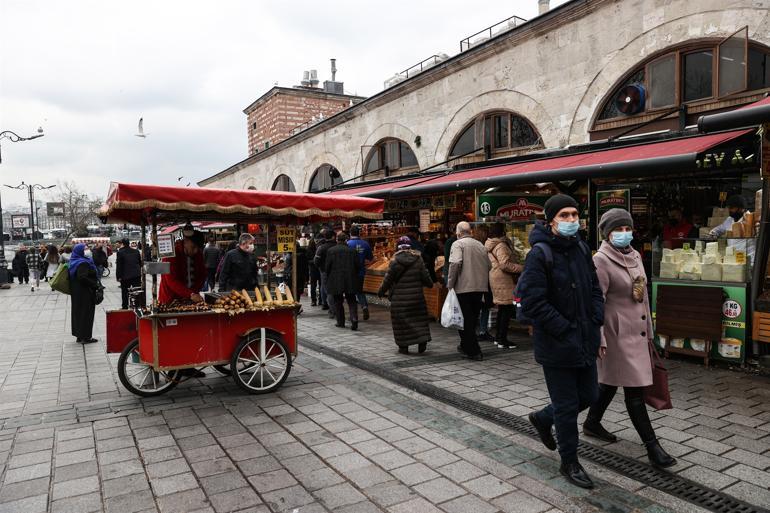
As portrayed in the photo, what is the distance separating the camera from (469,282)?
723cm

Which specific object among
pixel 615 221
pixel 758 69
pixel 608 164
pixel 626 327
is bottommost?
pixel 626 327

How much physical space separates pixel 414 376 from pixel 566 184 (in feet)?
18.0

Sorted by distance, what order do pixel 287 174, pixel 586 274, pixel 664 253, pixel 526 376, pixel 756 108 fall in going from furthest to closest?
1. pixel 287 174
2. pixel 664 253
3. pixel 526 376
4. pixel 756 108
5. pixel 586 274

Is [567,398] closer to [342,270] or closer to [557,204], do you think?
[557,204]

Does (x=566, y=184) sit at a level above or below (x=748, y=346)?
above

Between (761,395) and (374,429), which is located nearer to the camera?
(374,429)

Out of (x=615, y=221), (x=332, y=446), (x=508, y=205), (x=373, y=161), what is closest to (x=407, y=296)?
(x=332, y=446)

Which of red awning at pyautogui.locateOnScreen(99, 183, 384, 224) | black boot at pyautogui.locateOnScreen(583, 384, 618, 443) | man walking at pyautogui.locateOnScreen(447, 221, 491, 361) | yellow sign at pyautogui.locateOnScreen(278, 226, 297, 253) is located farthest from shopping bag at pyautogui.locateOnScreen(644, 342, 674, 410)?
yellow sign at pyautogui.locateOnScreen(278, 226, 297, 253)

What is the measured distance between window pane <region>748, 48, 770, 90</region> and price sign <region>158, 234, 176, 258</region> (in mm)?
8949

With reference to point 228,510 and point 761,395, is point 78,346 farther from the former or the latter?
point 761,395

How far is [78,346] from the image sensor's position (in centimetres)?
905

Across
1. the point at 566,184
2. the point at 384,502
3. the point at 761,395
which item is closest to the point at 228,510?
the point at 384,502

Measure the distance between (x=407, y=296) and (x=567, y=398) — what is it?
412cm

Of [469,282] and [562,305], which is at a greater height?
[562,305]
